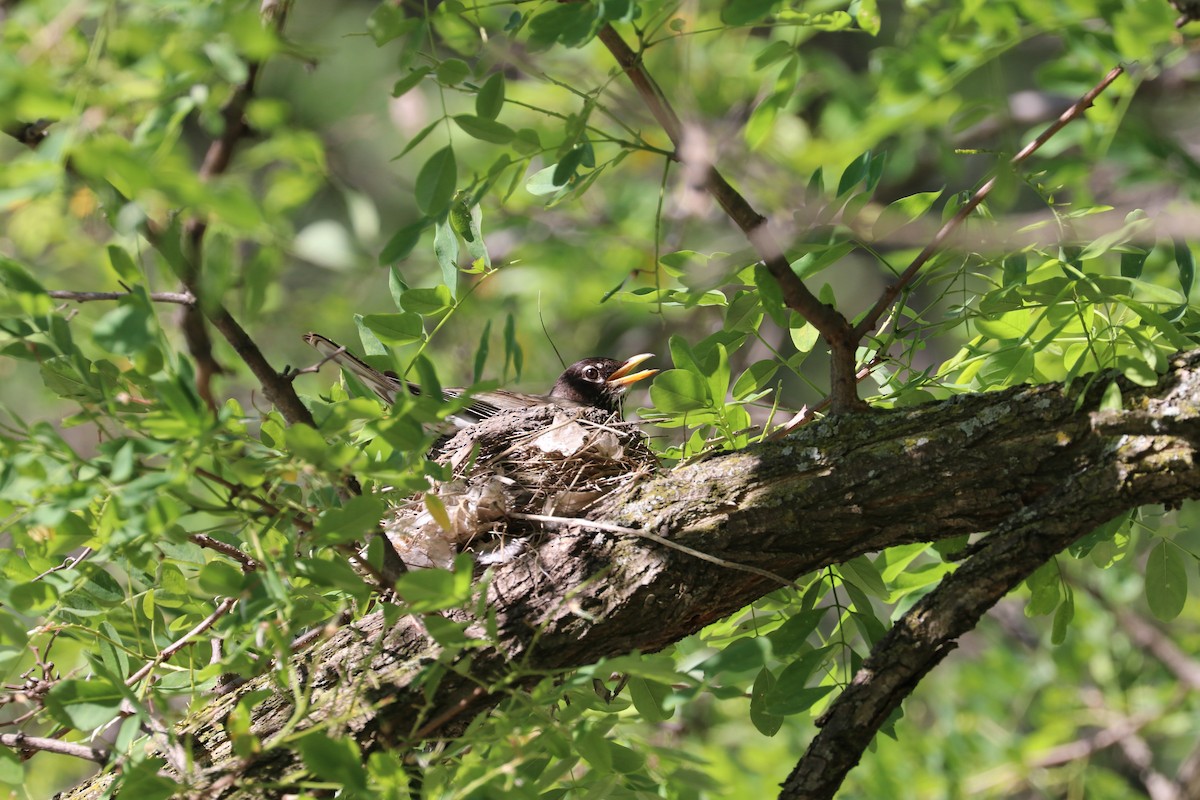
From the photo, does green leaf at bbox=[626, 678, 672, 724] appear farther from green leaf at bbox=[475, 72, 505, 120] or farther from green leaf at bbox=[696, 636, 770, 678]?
green leaf at bbox=[475, 72, 505, 120]

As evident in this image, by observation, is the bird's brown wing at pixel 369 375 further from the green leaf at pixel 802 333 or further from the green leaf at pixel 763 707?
the green leaf at pixel 763 707

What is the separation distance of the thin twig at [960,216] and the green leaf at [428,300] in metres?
0.82

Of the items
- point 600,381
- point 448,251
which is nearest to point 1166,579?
point 448,251

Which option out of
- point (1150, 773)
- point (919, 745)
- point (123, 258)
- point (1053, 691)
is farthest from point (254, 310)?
point (1150, 773)

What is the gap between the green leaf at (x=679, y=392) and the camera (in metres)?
2.25

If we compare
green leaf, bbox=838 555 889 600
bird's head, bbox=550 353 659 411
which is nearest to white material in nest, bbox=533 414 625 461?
green leaf, bbox=838 555 889 600

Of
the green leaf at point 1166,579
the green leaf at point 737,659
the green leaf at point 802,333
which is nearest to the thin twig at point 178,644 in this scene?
the green leaf at point 737,659

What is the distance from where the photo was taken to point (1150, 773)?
5.39 m

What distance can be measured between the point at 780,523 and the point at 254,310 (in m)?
1.05

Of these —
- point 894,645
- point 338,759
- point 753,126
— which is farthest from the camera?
point 753,126

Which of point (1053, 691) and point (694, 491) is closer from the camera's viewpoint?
point (694, 491)

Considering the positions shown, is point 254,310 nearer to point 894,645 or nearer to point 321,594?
point 321,594

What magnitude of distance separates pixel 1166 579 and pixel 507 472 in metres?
1.48

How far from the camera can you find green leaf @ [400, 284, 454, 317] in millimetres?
2131
